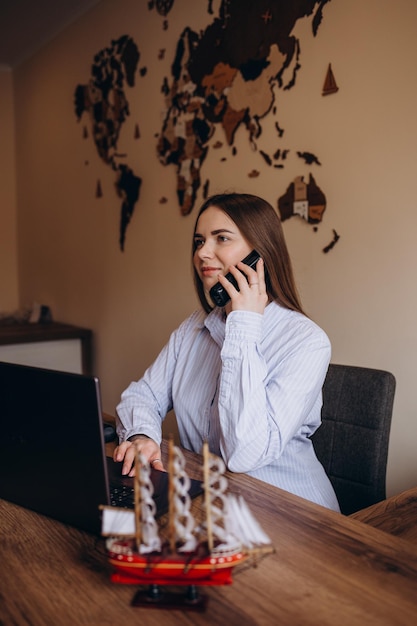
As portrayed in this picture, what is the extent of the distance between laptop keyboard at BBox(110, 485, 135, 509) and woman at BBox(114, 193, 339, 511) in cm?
11

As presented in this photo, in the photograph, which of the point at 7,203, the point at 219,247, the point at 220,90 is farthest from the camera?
the point at 7,203

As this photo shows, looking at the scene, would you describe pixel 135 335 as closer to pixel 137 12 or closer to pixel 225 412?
pixel 137 12

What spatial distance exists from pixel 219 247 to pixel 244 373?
1.38ft

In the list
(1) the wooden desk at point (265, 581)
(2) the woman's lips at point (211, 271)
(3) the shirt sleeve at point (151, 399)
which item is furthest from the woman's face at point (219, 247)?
(1) the wooden desk at point (265, 581)

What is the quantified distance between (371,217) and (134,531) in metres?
1.50

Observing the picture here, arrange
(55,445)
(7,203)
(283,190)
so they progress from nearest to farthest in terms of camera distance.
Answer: (55,445) < (283,190) < (7,203)

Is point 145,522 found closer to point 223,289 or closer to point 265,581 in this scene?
point 265,581

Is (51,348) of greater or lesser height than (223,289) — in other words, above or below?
below

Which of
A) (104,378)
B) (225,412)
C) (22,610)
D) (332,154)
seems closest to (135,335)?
(104,378)

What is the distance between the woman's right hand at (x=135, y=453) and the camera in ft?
4.28

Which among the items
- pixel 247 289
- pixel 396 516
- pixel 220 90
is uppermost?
pixel 220 90

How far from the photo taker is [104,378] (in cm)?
375

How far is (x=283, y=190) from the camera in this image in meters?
2.32

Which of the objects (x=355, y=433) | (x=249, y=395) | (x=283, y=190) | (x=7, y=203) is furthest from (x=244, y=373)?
(x=7, y=203)
